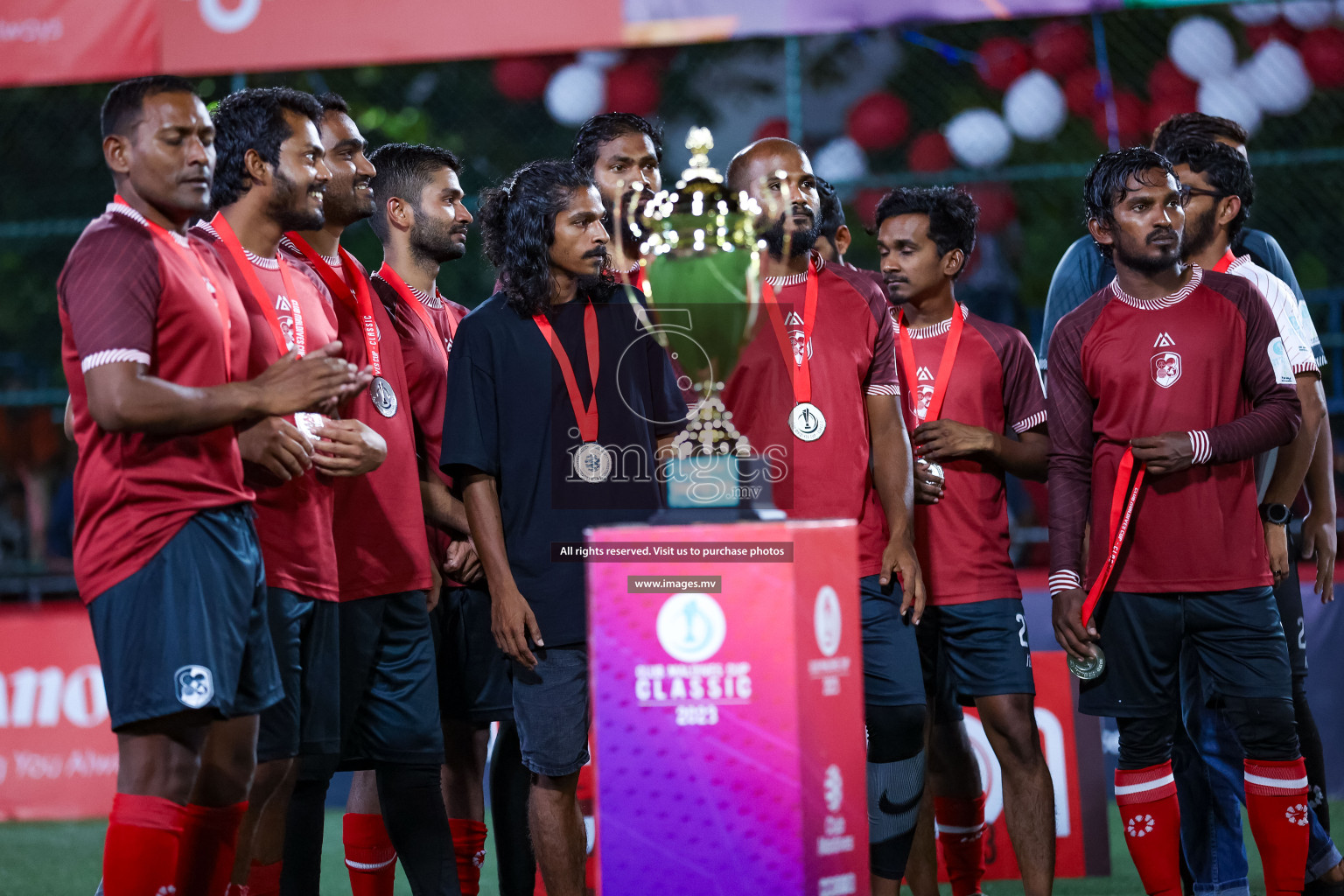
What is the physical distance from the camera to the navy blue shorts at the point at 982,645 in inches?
154

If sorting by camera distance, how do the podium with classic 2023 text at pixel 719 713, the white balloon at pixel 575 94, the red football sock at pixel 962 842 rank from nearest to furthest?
1. the podium with classic 2023 text at pixel 719 713
2. the red football sock at pixel 962 842
3. the white balloon at pixel 575 94

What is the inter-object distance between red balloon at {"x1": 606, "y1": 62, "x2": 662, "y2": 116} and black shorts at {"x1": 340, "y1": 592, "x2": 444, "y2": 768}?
6776mm

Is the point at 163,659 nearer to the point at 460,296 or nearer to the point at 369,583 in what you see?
the point at 369,583

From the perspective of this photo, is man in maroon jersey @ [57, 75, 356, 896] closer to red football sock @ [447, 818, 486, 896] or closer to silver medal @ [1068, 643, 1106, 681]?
red football sock @ [447, 818, 486, 896]

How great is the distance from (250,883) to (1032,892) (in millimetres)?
2054

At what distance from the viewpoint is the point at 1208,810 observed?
4195 mm

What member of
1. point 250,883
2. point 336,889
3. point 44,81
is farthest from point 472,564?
point 44,81

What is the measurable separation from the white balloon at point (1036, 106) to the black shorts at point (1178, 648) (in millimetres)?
5793

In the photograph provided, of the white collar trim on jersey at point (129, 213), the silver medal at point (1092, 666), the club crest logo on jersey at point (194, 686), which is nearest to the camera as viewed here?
the club crest logo on jersey at point (194, 686)

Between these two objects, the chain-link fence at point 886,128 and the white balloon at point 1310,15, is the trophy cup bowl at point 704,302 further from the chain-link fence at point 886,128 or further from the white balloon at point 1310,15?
the white balloon at point 1310,15

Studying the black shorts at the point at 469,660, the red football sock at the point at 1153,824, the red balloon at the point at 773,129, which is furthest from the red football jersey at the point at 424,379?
the red balloon at the point at 773,129

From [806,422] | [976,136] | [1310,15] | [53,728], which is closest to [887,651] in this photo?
[806,422]

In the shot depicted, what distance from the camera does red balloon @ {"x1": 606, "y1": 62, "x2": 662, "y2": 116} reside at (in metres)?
9.88

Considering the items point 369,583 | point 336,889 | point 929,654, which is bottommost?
point 336,889
